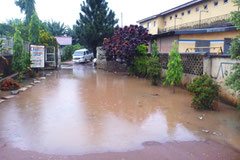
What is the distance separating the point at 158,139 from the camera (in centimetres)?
465

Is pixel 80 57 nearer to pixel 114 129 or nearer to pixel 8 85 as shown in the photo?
pixel 8 85

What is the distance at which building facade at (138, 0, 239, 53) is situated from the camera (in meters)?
16.4

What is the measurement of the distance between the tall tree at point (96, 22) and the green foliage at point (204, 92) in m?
25.4

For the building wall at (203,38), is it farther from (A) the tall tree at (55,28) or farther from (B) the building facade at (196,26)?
(A) the tall tree at (55,28)

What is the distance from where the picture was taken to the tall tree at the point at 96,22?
3114cm

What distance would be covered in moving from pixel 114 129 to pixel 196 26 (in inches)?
910

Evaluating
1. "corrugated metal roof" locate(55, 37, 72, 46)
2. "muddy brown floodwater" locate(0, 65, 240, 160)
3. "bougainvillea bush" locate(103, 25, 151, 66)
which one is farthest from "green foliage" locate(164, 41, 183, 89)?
"corrugated metal roof" locate(55, 37, 72, 46)

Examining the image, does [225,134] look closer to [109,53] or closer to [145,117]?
[145,117]

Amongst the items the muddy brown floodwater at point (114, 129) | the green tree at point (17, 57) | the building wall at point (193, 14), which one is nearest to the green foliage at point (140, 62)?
the muddy brown floodwater at point (114, 129)

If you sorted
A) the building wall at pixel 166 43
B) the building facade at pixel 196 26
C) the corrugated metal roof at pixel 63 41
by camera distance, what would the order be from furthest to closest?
the corrugated metal roof at pixel 63 41 < the building wall at pixel 166 43 < the building facade at pixel 196 26

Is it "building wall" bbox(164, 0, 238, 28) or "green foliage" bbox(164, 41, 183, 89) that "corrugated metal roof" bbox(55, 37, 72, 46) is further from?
"green foliage" bbox(164, 41, 183, 89)

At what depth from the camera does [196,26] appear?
83.0 feet

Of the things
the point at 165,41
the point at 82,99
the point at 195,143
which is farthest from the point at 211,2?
the point at 195,143

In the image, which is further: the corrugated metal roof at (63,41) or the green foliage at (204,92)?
the corrugated metal roof at (63,41)
